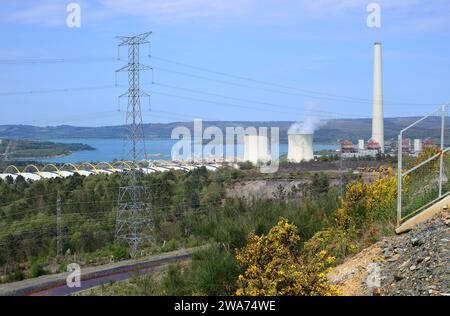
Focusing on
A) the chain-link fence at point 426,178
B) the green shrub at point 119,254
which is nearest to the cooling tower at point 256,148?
the green shrub at point 119,254

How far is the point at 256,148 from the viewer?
4653cm

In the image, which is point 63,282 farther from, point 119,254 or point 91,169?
point 91,169

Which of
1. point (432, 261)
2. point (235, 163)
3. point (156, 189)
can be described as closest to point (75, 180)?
point (156, 189)

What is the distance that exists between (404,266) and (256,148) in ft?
131

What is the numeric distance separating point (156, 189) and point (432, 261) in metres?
32.0

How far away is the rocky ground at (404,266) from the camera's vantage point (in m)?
6.01

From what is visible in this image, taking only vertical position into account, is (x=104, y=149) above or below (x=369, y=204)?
above

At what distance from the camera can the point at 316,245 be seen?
824cm

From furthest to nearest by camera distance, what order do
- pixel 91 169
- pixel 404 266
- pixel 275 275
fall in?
pixel 91 169 → pixel 404 266 → pixel 275 275

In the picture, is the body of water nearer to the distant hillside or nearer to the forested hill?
the distant hillside

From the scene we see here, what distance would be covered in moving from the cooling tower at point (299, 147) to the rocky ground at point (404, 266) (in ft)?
123

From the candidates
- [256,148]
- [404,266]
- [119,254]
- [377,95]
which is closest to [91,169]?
[256,148]

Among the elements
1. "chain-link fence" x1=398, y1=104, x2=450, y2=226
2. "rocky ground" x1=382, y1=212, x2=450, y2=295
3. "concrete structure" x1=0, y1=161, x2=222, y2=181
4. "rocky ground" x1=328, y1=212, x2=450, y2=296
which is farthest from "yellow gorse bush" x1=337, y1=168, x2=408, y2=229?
"concrete structure" x1=0, y1=161, x2=222, y2=181

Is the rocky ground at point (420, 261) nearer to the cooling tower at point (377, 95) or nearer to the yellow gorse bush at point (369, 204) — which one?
the yellow gorse bush at point (369, 204)
